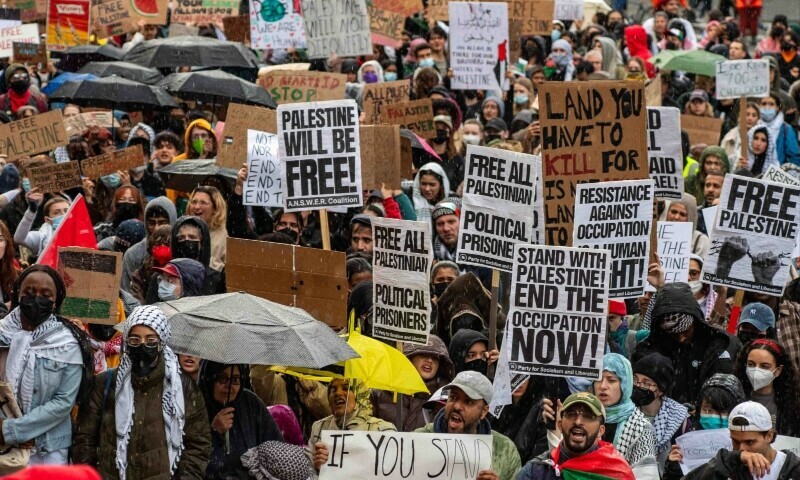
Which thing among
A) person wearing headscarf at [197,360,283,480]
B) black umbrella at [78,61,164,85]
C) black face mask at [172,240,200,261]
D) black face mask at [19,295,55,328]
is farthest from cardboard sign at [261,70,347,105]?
black face mask at [19,295,55,328]

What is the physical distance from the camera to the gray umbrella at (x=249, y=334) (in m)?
8.16

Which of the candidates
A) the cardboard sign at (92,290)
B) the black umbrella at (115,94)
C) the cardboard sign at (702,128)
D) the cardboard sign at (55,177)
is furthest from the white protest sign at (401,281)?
the cardboard sign at (702,128)

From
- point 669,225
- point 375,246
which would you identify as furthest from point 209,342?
point 669,225

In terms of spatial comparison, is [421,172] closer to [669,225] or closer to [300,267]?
[669,225]

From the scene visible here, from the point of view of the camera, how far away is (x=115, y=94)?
1677 cm

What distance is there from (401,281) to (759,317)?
2187 mm

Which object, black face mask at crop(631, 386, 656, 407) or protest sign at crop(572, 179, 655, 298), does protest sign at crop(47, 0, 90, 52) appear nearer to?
protest sign at crop(572, 179, 655, 298)

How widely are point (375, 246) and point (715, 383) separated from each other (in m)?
2.16

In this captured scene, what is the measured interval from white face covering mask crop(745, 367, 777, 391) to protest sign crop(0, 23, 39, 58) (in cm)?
1152

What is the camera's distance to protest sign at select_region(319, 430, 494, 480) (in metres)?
7.99

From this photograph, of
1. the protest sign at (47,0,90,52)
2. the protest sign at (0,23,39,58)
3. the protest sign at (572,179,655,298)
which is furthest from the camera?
the protest sign at (47,0,90,52)

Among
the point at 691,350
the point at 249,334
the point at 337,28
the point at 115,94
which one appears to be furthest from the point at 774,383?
the point at 115,94

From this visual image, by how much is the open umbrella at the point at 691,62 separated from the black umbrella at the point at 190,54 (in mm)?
5131

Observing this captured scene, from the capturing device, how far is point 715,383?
900 cm
